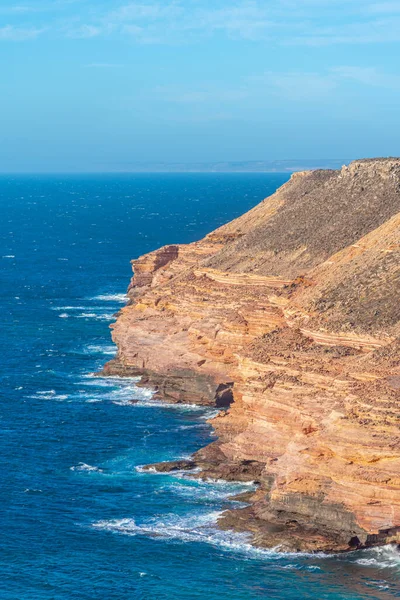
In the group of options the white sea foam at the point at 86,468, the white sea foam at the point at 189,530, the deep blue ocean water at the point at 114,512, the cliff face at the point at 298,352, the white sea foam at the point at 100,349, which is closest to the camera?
the deep blue ocean water at the point at 114,512

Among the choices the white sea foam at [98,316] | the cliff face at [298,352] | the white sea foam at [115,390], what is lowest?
the white sea foam at [115,390]

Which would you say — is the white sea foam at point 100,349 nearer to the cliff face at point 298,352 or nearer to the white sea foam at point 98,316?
the cliff face at point 298,352

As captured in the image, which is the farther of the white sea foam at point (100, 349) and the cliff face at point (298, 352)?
the white sea foam at point (100, 349)

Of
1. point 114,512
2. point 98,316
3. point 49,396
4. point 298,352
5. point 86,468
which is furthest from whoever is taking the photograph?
point 98,316

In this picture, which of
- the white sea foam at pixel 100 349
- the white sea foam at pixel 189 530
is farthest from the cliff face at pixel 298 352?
the white sea foam at pixel 100 349

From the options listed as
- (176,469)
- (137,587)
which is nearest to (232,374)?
(176,469)

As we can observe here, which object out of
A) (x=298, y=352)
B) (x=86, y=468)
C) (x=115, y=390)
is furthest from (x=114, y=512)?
(x=115, y=390)

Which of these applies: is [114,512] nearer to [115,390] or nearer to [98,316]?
[115,390]

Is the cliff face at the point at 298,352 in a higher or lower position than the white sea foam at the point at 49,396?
higher

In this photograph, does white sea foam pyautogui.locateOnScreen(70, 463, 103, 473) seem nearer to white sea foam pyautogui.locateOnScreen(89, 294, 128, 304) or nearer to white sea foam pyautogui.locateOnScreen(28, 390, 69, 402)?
white sea foam pyautogui.locateOnScreen(28, 390, 69, 402)
